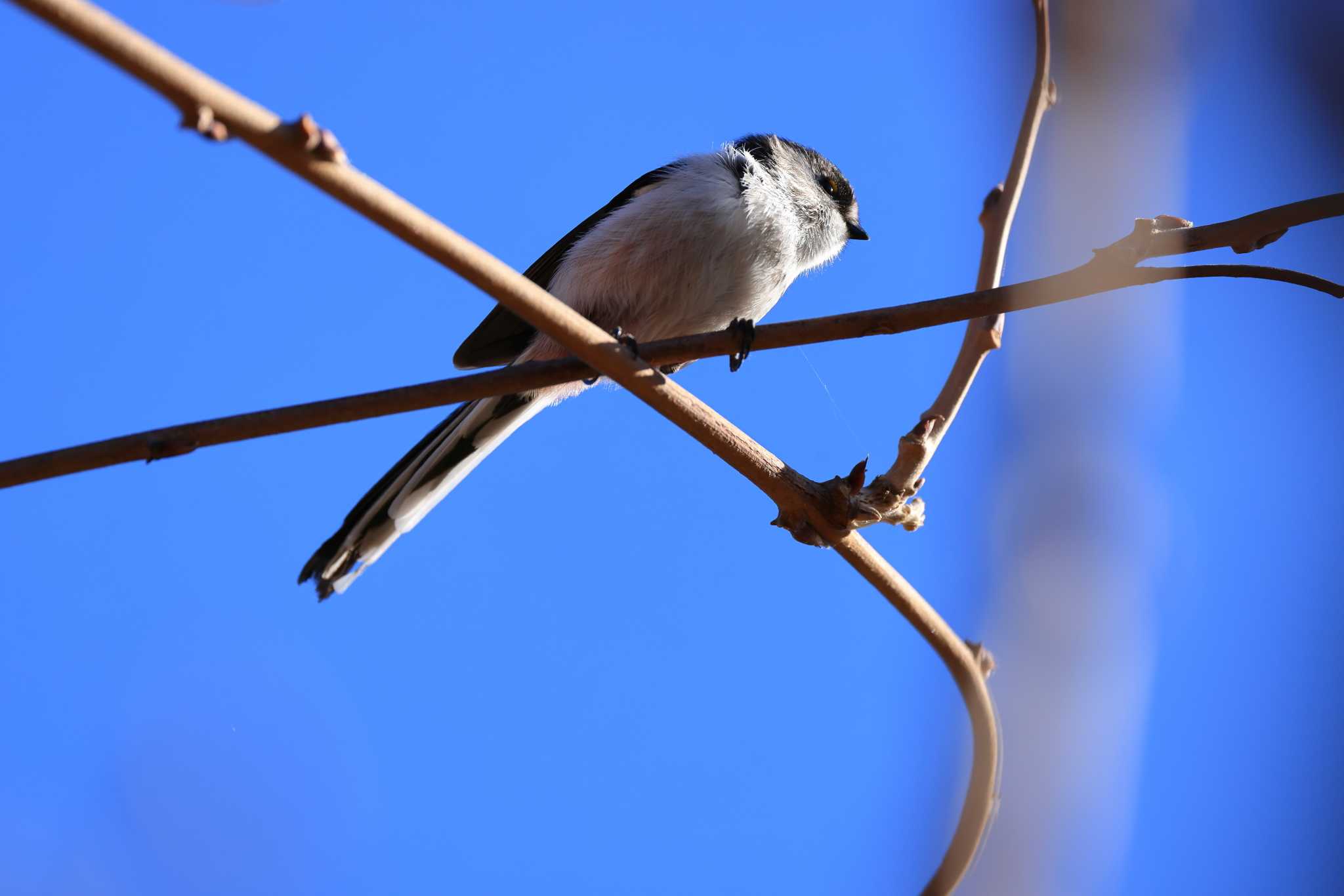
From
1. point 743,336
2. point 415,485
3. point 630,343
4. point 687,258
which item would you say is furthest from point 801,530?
point 687,258

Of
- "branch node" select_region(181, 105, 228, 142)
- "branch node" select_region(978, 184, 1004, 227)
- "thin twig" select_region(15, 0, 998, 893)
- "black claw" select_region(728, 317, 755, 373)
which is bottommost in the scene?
"branch node" select_region(181, 105, 228, 142)

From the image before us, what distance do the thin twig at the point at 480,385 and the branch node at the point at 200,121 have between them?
21.3 inches

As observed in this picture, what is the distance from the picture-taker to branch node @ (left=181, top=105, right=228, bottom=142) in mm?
1286

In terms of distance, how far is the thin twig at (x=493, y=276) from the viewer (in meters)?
1.26

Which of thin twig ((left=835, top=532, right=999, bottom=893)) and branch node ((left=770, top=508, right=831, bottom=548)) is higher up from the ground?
branch node ((left=770, top=508, right=831, bottom=548))

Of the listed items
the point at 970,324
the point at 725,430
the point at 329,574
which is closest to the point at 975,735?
the point at 725,430

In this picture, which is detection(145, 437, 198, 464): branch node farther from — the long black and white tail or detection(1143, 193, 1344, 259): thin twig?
detection(1143, 193, 1344, 259): thin twig

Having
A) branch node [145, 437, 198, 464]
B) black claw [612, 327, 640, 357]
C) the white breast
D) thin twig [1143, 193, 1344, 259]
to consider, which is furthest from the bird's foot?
thin twig [1143, 193, 1344, 259]

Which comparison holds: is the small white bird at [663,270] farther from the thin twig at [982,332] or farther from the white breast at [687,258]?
the thin twig at [982,332]

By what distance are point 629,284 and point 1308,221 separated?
2.16 meters

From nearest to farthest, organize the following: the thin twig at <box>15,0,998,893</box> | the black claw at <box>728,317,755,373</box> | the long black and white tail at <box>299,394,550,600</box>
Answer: the thin twig at <box>15,0,998,893</box>
the black claw at <box>728,317,755,373</box>
the long black and white tail at <box>299,394,550,600</box>

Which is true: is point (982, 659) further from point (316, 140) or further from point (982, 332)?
point (316, 140)

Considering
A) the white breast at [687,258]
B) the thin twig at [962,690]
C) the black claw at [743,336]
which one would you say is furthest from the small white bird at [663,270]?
the thin twig at [962,690]

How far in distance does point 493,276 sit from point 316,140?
344 millimetres
